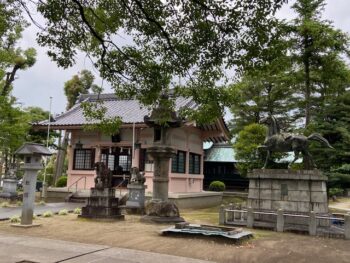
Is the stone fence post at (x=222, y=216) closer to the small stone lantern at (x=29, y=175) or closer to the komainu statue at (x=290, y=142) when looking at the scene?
the komainu statue at (x=290, y=142)

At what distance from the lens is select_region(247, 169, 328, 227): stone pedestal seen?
14.6 metres

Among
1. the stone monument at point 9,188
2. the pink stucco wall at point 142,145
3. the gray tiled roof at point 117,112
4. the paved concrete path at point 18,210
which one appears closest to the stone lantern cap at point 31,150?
the paved concrete path at point 18,210

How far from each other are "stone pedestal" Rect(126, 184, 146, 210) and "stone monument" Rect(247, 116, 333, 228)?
17.1 ft

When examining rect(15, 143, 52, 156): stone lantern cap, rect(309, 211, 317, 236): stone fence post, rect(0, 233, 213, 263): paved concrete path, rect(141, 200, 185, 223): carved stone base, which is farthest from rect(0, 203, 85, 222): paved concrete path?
rect(309, 211, 317, 236): stone fence post

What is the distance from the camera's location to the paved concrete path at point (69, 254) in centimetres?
789

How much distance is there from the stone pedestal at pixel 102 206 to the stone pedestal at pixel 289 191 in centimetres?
567

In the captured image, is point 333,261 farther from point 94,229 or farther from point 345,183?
point 345,183

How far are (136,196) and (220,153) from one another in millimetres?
18347

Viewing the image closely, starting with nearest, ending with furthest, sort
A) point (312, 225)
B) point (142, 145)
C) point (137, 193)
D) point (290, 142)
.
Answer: point (312, 225) → point (290, 142) → point (137, 193) → point (142, 145)

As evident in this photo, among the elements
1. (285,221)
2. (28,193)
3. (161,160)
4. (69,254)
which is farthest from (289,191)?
(28,193)

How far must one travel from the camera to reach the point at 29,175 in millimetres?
12789

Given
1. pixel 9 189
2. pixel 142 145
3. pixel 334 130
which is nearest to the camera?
pixel 9 189

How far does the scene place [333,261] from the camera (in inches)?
357

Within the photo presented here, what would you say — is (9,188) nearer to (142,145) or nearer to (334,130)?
(142,145)
